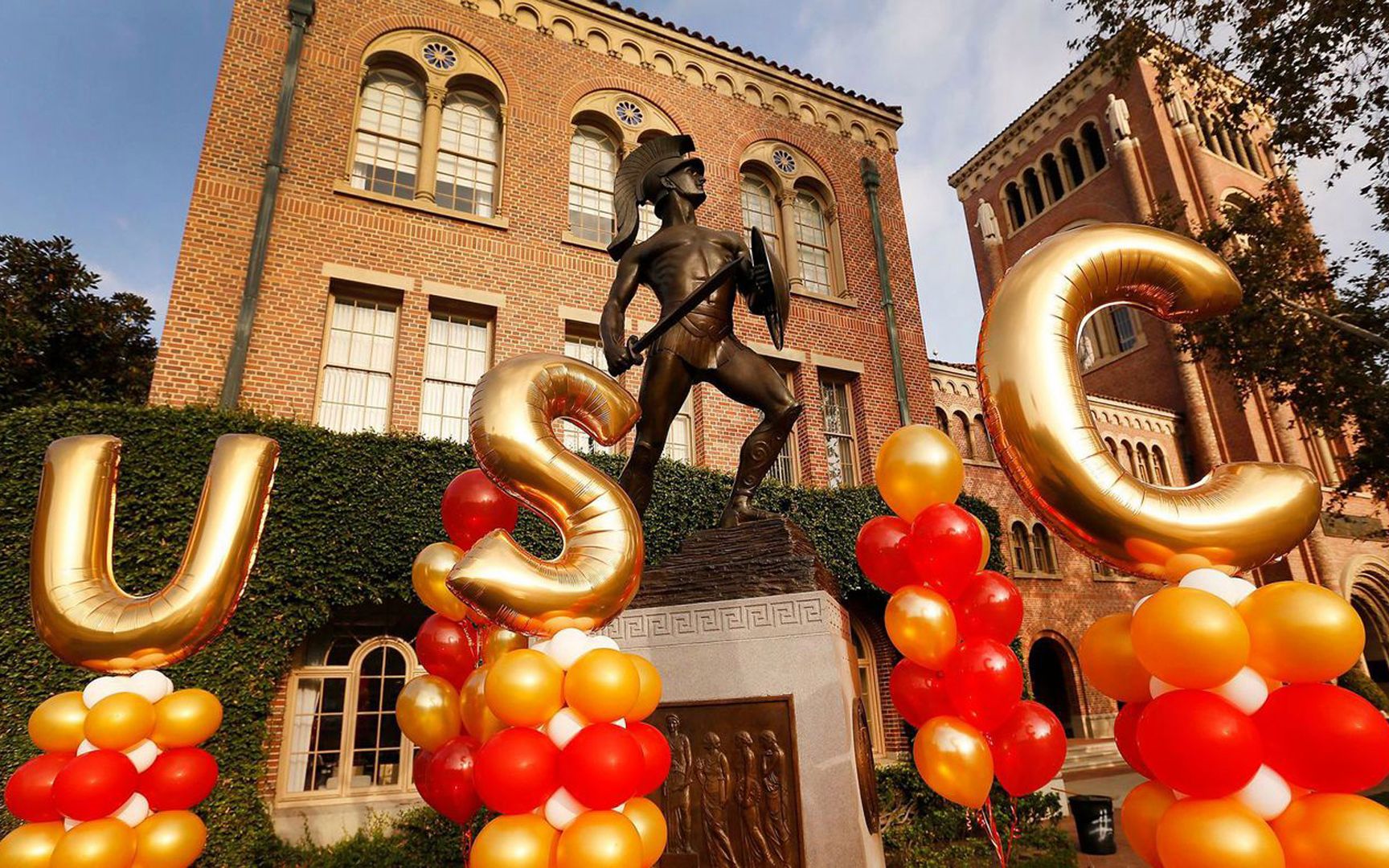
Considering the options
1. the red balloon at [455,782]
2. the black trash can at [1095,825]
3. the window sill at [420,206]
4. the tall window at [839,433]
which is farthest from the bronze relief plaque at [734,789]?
the window sill at [420,206]

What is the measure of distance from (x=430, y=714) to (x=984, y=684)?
2.53 meters

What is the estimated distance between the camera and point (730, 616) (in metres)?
3.65

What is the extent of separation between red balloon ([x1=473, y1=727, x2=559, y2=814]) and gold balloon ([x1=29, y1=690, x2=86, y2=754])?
1748 mm

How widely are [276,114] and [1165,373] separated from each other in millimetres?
26611

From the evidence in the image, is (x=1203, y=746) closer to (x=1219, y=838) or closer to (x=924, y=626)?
(x=1219, y=838)

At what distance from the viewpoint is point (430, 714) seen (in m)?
3.25

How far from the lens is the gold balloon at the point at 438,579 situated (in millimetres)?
3357

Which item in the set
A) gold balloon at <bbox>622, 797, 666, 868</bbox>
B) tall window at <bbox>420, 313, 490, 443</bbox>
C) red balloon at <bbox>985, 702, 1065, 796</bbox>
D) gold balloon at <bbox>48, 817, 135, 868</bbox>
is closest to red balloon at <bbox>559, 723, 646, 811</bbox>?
gold balloon at <bbox>622, 797, 666, 868</bbox>

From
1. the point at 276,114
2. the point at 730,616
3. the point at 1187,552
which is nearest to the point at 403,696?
the point at 730,616

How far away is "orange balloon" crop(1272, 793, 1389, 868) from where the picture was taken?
1.47 m

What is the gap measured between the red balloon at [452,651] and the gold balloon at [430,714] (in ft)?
0.57

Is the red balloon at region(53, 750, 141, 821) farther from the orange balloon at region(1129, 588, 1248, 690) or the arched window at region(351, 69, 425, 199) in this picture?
the arched window at region(351, 69, 425, 199)

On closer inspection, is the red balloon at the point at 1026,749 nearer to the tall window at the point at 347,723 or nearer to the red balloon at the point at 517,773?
the red balloon at the point at 517,773

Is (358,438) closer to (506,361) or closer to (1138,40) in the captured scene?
(506,361)
